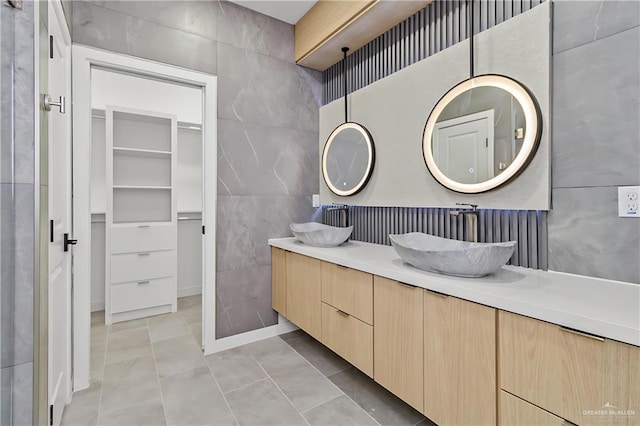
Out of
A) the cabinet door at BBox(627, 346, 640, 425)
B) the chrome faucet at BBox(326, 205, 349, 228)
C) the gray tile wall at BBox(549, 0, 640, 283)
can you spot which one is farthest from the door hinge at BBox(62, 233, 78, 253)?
the gray tile wall at BBox(549, 0, 640, 283)

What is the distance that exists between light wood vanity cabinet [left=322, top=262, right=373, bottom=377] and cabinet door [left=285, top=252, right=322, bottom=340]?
0.08 m

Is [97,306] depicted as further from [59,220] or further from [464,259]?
[464,259]

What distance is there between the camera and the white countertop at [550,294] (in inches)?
34.5

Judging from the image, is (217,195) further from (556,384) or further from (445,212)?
(556,384)

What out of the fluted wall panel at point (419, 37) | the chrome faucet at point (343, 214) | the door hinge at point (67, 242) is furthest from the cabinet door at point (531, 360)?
the door hinge at point (67, 242)

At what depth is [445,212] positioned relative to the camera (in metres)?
1.94

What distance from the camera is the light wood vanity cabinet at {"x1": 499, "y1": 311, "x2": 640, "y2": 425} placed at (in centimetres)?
84

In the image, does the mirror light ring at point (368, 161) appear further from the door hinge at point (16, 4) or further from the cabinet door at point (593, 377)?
the door hinge at point (16, 4)

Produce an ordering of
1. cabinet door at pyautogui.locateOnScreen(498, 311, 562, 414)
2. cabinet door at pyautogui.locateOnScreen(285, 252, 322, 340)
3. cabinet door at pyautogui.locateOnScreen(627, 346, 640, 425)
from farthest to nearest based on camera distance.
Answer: cabinet door at pyautogui.locateOnScreen(285, 252, 322, 340)
cabinet door at pyautogui.locateOnScreen(498, 311, 562, 414)
cabinet door at pyautogui.locateOnScreen(627, 346, 640, 425)

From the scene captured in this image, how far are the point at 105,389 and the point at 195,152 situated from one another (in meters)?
2.72

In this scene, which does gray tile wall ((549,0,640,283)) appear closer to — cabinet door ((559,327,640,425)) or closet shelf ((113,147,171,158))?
cabinet door ((559,327,640,425))

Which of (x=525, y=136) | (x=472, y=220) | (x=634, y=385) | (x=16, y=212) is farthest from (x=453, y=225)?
(x=16, y=212)

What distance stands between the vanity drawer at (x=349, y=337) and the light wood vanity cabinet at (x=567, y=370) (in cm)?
76

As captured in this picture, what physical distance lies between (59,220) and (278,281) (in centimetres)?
155
